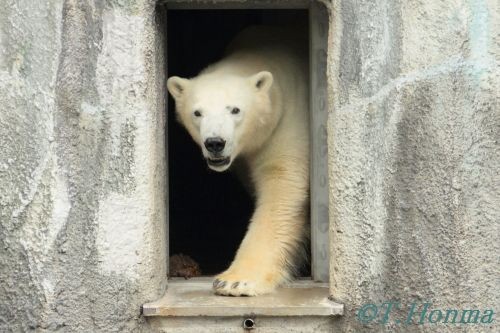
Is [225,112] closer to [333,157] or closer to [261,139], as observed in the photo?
[261,139]

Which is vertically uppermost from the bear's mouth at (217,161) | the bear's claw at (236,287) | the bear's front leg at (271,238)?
the bear's mouth at (217,161)

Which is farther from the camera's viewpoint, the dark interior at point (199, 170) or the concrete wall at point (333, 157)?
the dark interior at point (199, 170)

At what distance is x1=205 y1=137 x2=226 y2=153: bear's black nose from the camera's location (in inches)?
170

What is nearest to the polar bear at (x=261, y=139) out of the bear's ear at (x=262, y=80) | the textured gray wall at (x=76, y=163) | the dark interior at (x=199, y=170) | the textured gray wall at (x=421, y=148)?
the bear's ear at (x=262, y=80)

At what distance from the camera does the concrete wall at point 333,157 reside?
3873 millimetres

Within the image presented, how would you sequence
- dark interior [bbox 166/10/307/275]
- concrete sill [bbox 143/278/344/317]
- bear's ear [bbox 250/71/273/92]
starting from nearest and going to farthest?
concrete sill [bbox 143/278/344/317] → bear's ear [bbox 250/71/273/92] → dark interior [bbox 166/10/307/275]

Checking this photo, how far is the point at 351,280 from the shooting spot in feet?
13.4

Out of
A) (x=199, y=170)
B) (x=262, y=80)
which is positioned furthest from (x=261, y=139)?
(x=199, y=170)

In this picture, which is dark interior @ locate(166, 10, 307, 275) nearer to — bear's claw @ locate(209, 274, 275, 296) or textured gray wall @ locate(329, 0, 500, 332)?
bear's claw @ locate(209, 274, 275, 296)

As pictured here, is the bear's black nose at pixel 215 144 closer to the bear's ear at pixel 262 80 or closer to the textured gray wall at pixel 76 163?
the textured gray wall at pixel 76 163

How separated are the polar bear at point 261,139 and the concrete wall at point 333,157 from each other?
49cm

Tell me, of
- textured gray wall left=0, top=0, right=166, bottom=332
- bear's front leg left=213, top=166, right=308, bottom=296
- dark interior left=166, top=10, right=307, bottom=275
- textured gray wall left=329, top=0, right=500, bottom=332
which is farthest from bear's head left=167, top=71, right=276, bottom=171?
dark interior left=166, top=10, right=307, bottom=275

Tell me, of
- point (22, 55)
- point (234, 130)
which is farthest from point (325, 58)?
point (22, 55)

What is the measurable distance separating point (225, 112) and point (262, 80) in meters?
0.41
